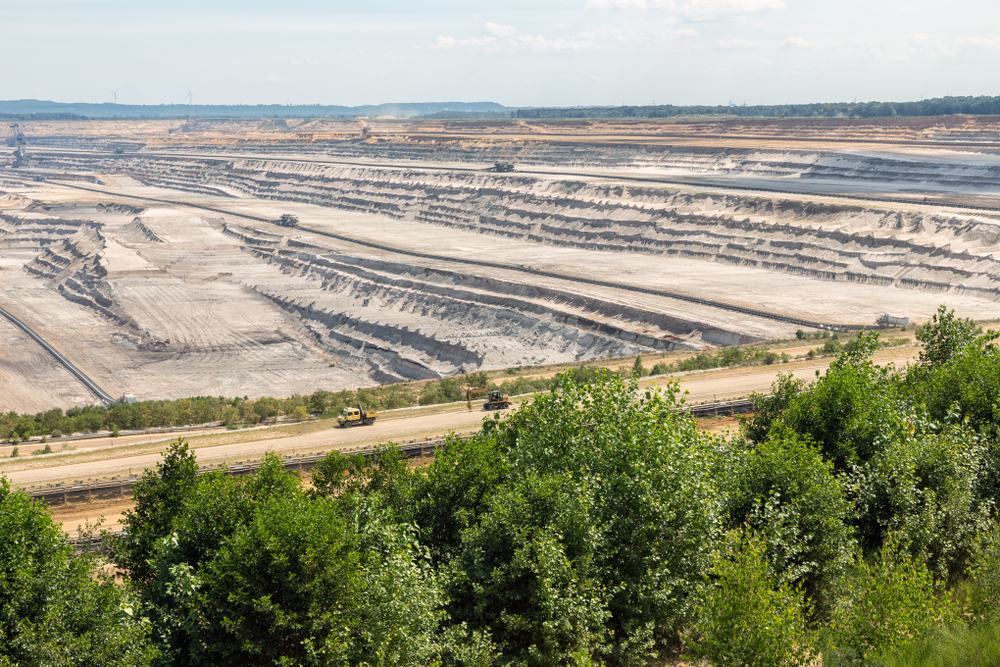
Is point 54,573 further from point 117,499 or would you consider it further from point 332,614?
point 117,499

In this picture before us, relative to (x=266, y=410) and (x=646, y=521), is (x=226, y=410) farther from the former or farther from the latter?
(x=646, y=521)

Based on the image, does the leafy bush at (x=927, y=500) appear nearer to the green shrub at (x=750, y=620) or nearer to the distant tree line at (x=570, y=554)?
the distant tree line at (x=570, y=554)

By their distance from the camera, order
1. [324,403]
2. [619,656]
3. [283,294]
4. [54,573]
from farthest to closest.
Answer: [283,294] → [324,403] → [619,656] → [54,573]

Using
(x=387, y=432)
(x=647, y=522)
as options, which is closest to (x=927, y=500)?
(x=647, y=522)

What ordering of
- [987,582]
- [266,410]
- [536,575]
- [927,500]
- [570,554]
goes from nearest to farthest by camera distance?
[536,575], [987,582], [570,554], [927,500], [266,410]

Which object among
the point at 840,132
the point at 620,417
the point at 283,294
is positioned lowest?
the point at 283,294

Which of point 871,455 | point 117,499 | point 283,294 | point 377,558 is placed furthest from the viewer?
point 283,294

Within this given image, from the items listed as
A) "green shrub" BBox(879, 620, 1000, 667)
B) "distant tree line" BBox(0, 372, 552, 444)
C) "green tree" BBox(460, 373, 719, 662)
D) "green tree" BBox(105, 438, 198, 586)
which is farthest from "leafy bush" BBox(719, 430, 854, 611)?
"distant tree line" BBox(0, 372, 552, 444)

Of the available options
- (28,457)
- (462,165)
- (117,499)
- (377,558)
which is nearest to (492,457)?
(377,558)
